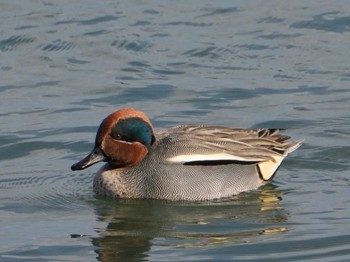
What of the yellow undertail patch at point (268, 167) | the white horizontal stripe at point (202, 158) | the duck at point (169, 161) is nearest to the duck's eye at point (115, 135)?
the duck at point (169, 161)

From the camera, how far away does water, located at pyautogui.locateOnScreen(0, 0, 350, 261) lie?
11375 mm

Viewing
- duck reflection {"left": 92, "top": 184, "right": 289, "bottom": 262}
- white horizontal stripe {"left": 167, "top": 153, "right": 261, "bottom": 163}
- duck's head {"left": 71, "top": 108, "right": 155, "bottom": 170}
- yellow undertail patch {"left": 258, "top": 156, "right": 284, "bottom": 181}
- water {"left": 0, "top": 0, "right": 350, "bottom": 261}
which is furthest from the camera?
yellow undertail patch {"left": 258, "top": 156, "right": 284, "bottom": 181}

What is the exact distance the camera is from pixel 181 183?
42.2ft

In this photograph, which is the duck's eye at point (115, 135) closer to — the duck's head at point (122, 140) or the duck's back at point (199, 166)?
the duck's head at point (122, 140)

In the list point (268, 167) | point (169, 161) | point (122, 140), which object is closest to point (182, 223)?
point (169, 161)

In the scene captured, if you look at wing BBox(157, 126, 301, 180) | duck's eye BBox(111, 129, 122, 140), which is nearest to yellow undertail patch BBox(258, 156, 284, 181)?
wing BBox(157, 126, 301, 180)

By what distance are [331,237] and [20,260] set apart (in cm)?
263

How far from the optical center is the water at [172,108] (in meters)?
11.4

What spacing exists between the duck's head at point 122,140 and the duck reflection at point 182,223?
0.42 meters

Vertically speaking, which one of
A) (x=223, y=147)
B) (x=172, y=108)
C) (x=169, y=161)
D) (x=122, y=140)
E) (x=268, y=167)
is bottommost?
(x=268, y=167)

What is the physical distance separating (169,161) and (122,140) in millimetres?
505

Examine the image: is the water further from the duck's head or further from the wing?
the duck's head

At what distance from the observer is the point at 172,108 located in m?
16.1

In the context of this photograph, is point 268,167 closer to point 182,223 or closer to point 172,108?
point 182,223
